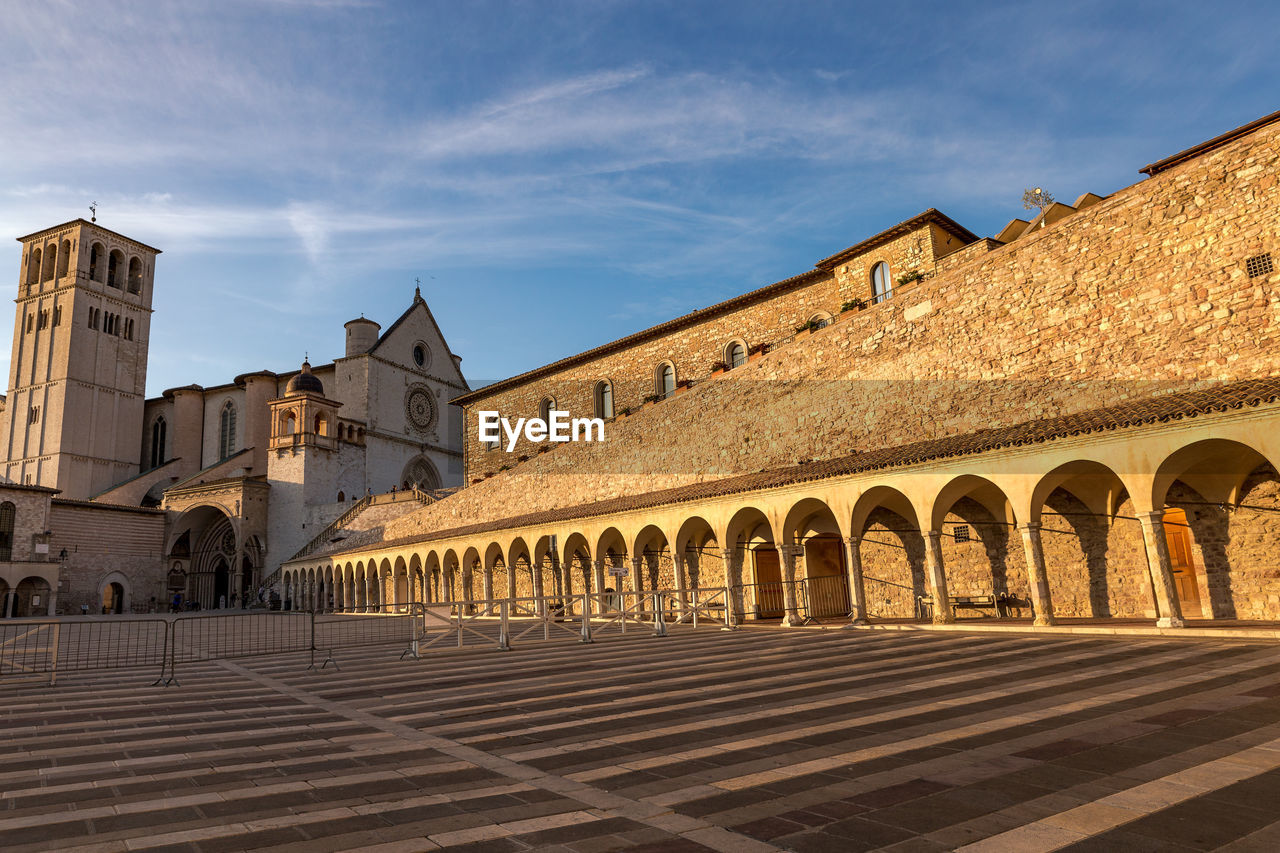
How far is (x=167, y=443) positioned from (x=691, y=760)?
64.3 meters

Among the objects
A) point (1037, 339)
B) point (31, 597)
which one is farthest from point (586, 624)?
point (31, 597)

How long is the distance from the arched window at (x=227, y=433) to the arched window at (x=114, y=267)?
11.6 meters

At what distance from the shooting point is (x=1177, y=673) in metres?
7.99

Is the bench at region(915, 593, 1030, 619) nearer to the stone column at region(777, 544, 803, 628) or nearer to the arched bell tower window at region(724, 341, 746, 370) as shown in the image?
the stone column at region(777, 544, 803, 628)

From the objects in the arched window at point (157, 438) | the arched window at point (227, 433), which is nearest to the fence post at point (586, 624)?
the arched window at point (227, 433)

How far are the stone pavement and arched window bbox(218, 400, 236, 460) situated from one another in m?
52.1

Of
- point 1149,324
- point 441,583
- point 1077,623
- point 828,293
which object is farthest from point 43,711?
point 441,583

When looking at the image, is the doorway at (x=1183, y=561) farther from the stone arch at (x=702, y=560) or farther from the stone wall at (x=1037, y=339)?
the stone arch at (x=702, y=560)

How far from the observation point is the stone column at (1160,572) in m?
12.1

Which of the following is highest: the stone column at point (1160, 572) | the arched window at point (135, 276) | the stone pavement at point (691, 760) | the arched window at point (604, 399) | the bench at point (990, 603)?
the arched window at point (135, 276)

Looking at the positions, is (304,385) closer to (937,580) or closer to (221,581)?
(221,581)

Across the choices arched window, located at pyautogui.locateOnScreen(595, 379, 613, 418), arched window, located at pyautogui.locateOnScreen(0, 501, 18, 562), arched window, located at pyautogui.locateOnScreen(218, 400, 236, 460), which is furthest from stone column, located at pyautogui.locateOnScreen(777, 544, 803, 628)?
arched window, located at pyautogui.locateOnScreen(218, 400, 236, 460)

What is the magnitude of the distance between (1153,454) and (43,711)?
15.6m

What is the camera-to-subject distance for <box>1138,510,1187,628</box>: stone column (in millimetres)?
12070
